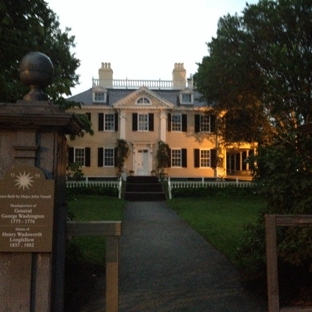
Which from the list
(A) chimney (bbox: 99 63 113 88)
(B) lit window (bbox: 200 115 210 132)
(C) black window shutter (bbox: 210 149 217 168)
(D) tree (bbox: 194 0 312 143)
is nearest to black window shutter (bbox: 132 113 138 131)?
(B) lit window (bbox: 200 115 210 132)

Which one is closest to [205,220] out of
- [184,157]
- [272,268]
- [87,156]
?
[272,268]

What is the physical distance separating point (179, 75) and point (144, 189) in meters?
13.4

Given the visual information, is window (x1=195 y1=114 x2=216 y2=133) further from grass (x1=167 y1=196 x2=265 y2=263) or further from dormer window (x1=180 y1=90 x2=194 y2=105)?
grass (x1=167 y1=196 x2=265 y2=263)

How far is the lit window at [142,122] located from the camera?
104 ft

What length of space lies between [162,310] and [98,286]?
55.3 inches

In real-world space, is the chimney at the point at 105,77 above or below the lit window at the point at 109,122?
above

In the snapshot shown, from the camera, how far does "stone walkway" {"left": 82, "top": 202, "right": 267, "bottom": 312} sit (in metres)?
5.35

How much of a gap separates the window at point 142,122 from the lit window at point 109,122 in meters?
1.54

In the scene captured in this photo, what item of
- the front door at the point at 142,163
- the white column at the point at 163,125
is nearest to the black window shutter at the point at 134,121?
the white column at the point at 163,125

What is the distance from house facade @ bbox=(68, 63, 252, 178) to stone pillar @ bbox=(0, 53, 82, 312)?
1067 inches

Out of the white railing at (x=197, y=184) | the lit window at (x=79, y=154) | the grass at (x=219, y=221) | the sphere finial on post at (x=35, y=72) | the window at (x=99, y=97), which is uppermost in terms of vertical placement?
the window at (x=99, y=97)

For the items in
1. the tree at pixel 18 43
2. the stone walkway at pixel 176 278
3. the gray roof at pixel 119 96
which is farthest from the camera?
the gray roof at pixel 119 96

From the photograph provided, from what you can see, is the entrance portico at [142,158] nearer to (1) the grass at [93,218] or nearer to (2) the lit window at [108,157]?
(2) the lit window at [108,157]

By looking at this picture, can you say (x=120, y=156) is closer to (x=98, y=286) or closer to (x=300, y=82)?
(x=300, y=82)
